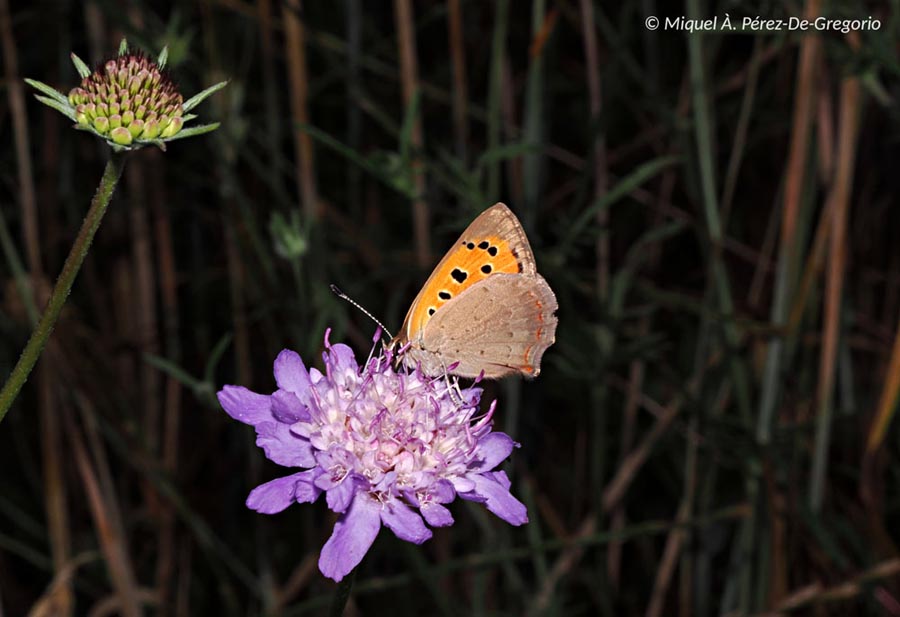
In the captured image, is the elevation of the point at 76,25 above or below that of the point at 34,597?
above

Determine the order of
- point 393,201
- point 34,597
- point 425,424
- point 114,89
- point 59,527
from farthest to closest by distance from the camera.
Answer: point 393,201 < point 34,597 < point 59,527 < point 425,424 < point 114,89

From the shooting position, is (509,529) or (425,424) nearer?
(425,424)

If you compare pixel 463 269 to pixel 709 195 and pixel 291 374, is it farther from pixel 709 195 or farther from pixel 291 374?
pixel 709 195

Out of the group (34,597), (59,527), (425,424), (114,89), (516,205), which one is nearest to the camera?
(114,89)

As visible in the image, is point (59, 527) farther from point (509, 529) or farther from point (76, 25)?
point (76, 25)

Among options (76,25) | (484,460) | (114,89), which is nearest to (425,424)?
(484,460)

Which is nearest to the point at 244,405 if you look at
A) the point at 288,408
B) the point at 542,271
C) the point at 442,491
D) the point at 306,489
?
the point at 288,408

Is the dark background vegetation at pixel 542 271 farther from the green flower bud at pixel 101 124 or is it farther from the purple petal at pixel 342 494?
the green flower bud at pixel 101 124
